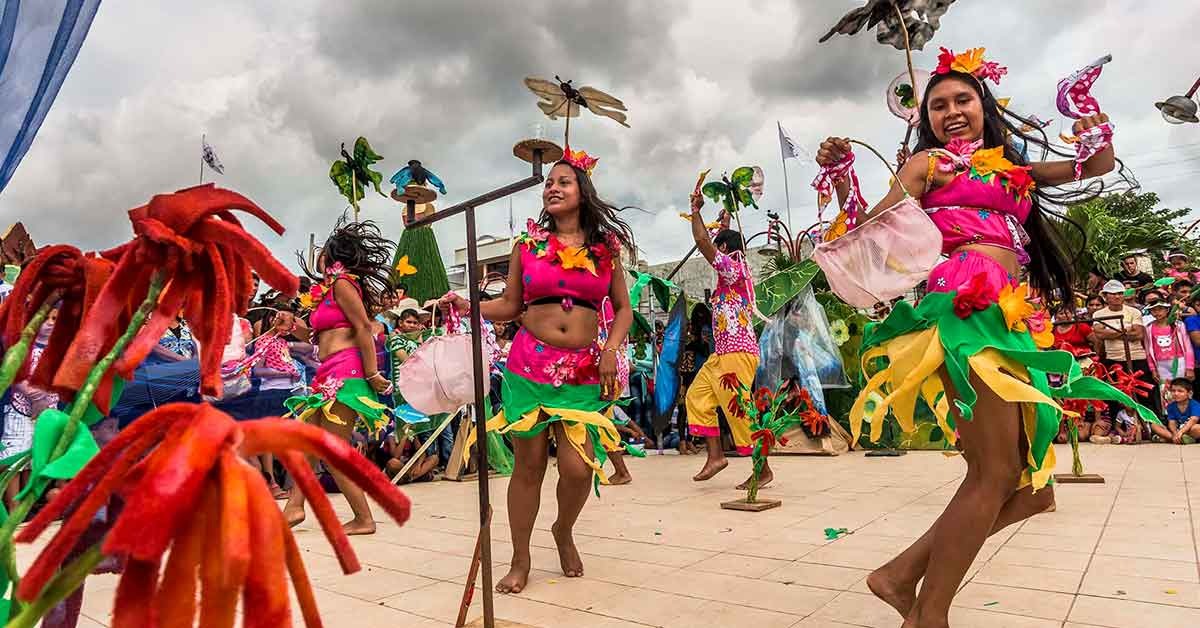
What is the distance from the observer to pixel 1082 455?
710 centimetres

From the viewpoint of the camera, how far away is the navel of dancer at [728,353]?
619cm

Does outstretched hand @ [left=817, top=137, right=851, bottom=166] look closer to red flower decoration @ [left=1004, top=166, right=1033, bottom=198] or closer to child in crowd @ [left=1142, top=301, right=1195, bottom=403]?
red flower decoration @ [left=1004, top=166, right=1033, bottom=198]

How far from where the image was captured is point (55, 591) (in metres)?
0.73

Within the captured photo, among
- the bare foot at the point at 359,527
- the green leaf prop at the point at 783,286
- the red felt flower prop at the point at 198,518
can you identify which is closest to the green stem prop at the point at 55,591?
the red felt flower prop at the point at 198,518

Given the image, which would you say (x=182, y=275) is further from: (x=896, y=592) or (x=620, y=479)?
(x=620, y=479)

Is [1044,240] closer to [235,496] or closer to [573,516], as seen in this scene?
[573,516]

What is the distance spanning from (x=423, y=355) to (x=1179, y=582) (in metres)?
→ 2.96

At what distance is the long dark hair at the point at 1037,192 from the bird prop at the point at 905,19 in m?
0.44

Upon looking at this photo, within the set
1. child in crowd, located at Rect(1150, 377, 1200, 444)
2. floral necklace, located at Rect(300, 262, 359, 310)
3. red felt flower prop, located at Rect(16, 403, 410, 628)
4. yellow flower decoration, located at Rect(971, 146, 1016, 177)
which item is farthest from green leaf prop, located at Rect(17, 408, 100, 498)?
child in crowd, located at Rect(1150, 377, 1200, 444)

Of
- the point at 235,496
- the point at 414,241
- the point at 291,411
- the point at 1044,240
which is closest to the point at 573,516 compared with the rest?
the point at 1044,240

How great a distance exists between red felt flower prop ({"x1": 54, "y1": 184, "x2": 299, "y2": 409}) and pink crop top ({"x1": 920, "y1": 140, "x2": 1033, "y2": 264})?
2095 millimetres

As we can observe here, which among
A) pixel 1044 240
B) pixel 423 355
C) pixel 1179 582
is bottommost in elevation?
pixel 1179 582

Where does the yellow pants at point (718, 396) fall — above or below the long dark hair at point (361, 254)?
below

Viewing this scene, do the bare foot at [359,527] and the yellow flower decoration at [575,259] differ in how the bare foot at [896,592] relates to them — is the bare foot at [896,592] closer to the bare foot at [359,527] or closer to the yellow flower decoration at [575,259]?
the yellow flower decoration at [575,259]
